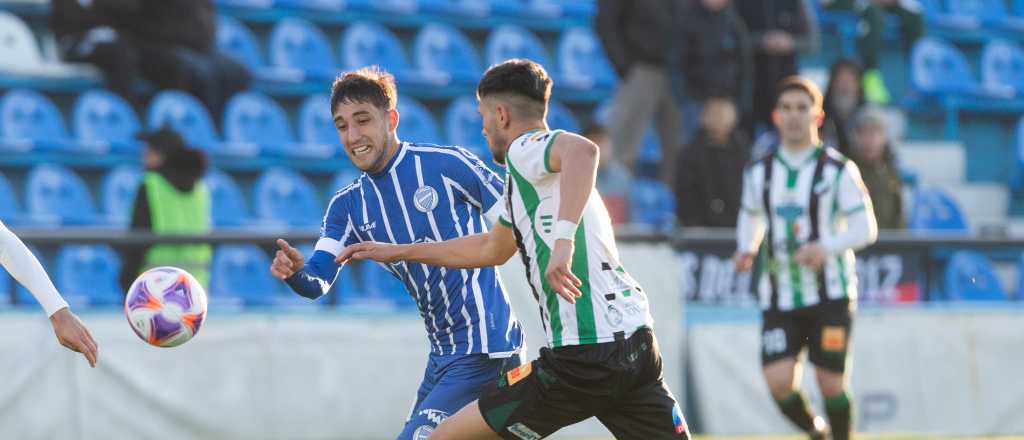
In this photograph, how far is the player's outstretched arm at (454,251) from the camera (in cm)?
572

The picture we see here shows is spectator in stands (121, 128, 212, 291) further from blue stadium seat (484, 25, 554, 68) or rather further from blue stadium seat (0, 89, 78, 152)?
blue stadium seat (484, 25, 554, 68)

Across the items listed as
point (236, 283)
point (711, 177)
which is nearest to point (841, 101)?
point (711, 177)

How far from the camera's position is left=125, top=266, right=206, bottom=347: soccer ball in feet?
19.5

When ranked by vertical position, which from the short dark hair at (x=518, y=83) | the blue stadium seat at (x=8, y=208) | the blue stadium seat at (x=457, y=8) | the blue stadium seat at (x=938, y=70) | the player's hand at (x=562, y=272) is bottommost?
the player's hand at (x=562, y=272)

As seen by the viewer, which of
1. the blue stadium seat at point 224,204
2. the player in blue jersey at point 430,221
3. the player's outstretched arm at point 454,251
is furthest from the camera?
the blue stadium seat at point 224,204

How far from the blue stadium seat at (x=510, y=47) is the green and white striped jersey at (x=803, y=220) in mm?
5957

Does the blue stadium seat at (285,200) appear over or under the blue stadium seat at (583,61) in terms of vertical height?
under

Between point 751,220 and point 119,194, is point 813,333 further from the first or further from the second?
point 119,194

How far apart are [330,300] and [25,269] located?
5.24 meters

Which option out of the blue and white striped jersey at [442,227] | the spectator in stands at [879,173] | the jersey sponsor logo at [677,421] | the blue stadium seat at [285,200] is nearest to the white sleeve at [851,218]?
the blue and white striped jersey at [442,227]

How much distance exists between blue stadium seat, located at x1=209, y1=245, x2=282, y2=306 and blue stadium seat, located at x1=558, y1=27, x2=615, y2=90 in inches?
173

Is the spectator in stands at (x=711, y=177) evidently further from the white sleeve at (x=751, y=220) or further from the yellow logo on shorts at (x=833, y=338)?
Answer: the yellow logo on shorts at (x=833, y=338)

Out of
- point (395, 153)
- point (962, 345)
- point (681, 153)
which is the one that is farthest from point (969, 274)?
point (395, 153)

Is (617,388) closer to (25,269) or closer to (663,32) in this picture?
(25,269)
